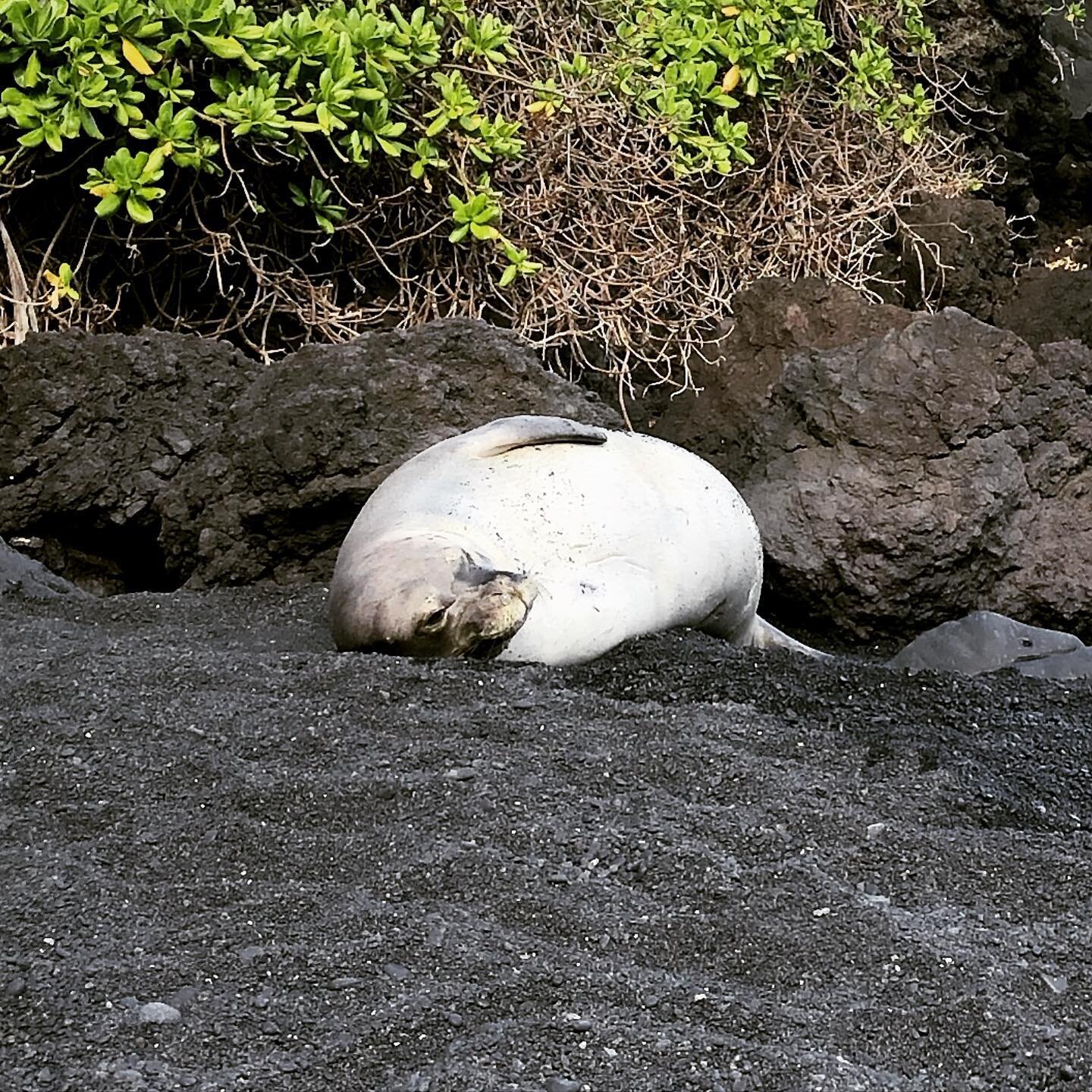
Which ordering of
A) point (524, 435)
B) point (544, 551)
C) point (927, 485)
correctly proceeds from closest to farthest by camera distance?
point (544, 551) → point (524, 435) → point (927, 485)

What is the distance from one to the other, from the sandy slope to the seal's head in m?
0.13

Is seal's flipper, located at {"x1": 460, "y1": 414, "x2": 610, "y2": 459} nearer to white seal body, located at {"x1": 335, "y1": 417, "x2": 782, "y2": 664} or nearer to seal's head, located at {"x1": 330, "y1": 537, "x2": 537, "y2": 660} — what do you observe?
white seal body, located at {"x1": 335, "y1": 417, "x2": 782, "y2": 664}

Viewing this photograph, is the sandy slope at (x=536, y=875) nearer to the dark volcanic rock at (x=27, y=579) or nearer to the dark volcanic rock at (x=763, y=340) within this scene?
the dark volcanic rock at (x=27, y=579)

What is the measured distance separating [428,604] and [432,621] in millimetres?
40

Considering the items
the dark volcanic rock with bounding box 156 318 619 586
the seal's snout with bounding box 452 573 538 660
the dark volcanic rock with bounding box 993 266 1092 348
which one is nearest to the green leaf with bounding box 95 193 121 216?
the dark volcanic rock with bounding box 156 318 619 586

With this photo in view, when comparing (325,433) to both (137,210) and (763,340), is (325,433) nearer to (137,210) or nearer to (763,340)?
(137,210)

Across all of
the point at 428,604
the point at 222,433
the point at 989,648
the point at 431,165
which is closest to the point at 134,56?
the point at 431,165

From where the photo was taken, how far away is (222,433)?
445 centimetres

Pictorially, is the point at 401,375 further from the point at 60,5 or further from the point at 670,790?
the point at 670,790

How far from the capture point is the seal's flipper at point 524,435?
11.8 ft

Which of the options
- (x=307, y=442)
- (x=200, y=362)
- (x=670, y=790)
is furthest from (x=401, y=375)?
(x=670, y=790)

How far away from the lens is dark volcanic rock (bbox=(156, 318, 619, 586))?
424 centimetres

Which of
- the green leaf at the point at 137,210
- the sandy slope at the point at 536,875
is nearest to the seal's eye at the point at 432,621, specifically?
the sandy slope at the point at 536,875

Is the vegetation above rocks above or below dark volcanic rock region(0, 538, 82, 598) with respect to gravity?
above
